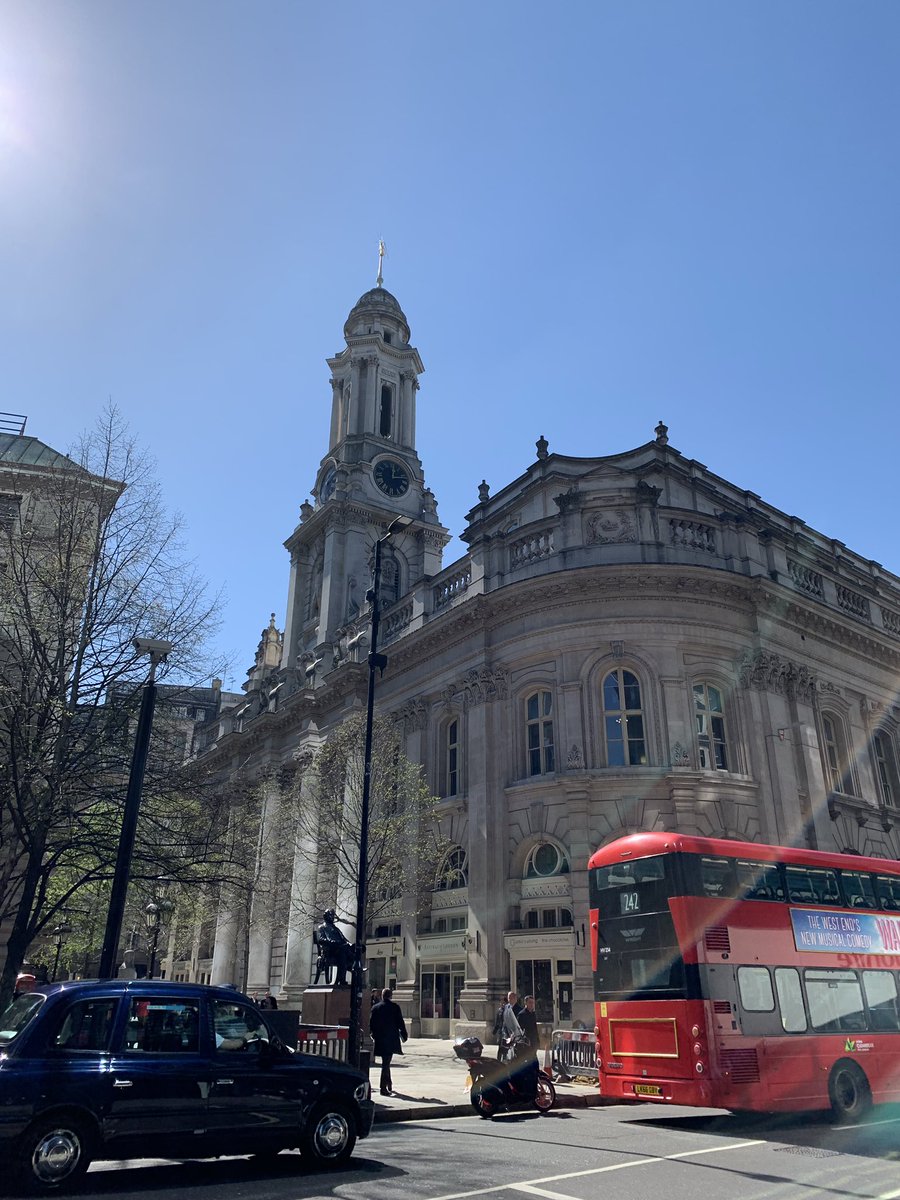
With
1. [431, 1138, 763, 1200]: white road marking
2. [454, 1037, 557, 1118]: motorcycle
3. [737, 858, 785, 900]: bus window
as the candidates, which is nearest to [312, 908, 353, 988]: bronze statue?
[454, 1037, 557, 1118]: motorcycle

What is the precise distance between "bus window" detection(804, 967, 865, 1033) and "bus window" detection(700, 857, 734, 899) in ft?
6.71

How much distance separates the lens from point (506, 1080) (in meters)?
14.5

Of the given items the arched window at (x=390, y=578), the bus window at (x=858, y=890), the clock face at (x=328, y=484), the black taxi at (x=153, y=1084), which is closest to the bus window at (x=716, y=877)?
the bus window at (x=858, y=890)

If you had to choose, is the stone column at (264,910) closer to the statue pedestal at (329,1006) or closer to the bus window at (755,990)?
the statue pedestal at (329,1006)

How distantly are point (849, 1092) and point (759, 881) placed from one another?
366cm

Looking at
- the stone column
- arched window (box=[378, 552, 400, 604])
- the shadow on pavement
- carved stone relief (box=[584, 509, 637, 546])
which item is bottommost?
the shadow on pavement

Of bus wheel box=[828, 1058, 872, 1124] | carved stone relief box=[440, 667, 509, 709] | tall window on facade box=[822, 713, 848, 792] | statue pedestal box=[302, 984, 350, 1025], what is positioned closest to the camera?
bus wheel box=[828, 1058, 872, 1124]

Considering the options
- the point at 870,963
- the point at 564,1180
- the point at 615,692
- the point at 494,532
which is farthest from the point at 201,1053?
the point at 494,532

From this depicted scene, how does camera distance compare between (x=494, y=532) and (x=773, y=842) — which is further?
(x=494, y=532)

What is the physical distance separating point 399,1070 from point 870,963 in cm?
1168

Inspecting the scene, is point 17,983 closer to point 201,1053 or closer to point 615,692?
point 201,1053

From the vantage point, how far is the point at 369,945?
1379 inches

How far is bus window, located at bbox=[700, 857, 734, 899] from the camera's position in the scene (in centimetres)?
1367

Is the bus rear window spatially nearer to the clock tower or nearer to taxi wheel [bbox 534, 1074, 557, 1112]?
taxi wheel [bbox 534, 1074, 557, 1112]
